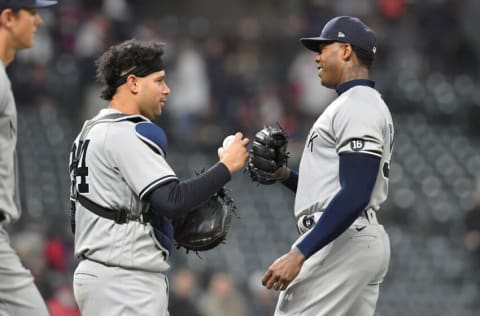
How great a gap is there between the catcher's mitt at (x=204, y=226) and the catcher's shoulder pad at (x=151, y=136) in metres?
0.35

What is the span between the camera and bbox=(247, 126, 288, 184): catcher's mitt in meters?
4.97

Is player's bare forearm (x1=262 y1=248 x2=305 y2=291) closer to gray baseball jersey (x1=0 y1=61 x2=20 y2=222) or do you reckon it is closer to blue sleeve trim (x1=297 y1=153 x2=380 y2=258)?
blue sleeve trim (x1=297 y1=153 x2=380 y2=258)

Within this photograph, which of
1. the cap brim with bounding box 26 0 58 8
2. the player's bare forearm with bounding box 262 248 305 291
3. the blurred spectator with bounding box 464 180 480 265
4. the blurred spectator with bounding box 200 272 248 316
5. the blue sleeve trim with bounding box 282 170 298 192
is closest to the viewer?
the player's bare forearm with bounding box 262 248 305 291

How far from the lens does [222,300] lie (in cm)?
978

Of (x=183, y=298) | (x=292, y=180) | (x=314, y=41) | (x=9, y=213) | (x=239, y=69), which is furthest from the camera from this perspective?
(x=239, y=69)

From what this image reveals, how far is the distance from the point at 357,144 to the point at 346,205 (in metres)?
0.27

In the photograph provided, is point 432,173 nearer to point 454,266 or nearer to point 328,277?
point 454,266

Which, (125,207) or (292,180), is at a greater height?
(125,207)

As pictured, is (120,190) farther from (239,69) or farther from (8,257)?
(239,69)

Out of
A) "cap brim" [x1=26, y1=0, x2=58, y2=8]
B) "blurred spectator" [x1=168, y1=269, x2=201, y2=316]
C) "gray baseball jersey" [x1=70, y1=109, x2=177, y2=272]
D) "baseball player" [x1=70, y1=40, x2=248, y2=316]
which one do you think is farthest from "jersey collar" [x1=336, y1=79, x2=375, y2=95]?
"blurred spectator" [x1=168, y1=269, x2=201, y2=316]

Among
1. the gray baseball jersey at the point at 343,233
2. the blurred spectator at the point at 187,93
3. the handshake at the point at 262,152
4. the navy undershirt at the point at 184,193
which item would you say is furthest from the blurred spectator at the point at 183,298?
the navy undershirt at the point at 184,193

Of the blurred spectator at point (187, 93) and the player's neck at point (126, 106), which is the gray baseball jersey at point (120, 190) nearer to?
the player's neck at point (126, 106)

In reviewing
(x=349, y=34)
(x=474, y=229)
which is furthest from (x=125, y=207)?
(x=474, y=229)

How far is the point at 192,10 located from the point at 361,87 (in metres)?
11.9
